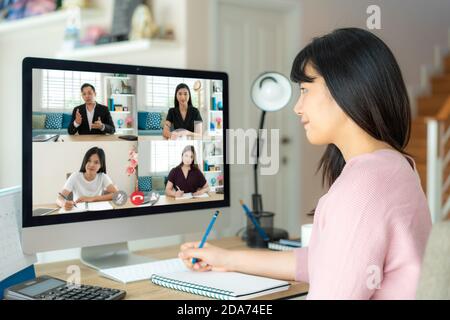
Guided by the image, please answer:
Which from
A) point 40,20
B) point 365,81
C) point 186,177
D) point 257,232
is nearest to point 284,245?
point 257,232

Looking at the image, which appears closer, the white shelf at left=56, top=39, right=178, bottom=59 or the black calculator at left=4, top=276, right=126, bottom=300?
the black calculator at left=4, top=276, right=126, bottom=300

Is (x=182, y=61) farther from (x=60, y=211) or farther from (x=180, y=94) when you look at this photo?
(x=60, y=211)

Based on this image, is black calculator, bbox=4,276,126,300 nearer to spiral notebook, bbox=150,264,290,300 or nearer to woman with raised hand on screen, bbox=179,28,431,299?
spiral notebook, bbox=150,264,290,300

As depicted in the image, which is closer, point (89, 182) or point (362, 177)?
point (362, 177)

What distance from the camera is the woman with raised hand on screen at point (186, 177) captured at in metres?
1.57

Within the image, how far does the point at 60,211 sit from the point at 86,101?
0.27 meters

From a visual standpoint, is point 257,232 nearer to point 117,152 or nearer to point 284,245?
point 284,245

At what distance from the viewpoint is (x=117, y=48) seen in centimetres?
351

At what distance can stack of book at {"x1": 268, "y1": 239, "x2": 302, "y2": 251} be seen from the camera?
67.9 inches

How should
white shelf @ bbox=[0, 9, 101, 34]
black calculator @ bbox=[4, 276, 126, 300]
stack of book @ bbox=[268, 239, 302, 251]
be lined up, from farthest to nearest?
1. white shelf @ bbox=[0, 9, 101, 34]
2. stack of book @ bbox=[268, 239, 302, 251]
3. black calculator @ bbox=[4, 276, 126, 300]

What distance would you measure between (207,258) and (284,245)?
0.40 metres

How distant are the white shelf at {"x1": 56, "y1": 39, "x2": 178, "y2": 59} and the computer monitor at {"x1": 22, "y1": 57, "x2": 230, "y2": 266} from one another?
1668mm

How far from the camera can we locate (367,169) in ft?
3.09

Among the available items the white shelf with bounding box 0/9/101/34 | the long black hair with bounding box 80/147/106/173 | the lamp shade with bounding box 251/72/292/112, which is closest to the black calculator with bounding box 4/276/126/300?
the long black hair with bounding box 80/147/106/173
